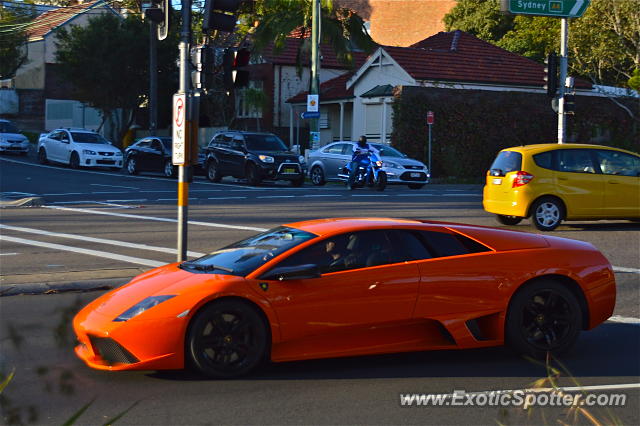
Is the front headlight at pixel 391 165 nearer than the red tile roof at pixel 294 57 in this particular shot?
Yes

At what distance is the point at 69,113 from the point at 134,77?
15487 mm

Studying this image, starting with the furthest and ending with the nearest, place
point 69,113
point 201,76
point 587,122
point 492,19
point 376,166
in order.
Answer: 1. point 69,113
2. point 492,19
3. point 587,122
4. point 376,166
5. point 201,76

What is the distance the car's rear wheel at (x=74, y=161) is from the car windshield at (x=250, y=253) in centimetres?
3050

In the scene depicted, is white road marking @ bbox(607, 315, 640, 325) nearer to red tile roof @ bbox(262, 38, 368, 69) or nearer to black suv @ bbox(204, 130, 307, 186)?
black suv @ bbox(204, 130, 307, 186)

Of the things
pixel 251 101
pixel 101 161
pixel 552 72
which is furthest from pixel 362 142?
pixel 251 101

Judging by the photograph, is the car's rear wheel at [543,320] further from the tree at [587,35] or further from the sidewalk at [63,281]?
the tree at [587,35]

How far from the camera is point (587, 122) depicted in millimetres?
39188

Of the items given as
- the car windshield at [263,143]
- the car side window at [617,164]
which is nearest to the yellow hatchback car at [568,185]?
the car side window at [617,164]

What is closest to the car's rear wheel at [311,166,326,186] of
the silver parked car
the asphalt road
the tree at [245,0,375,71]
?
the silver parked car

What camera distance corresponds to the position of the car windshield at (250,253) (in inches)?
274

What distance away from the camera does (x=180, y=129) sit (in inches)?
420

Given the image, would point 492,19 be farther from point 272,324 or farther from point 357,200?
point 272,324

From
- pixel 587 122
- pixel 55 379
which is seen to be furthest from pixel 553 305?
pixel 587 122

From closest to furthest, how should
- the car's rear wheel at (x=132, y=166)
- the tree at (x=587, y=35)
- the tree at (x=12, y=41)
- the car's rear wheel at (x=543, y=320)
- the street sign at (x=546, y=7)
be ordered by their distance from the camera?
the car's rear wheel at (x=543, y=320), the street sign at (x=546, y=7), the car's rear wheel at (x=132, y=166), the tree at (x=587, y=35), the tree at (x=12, y=41)
